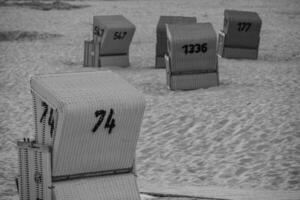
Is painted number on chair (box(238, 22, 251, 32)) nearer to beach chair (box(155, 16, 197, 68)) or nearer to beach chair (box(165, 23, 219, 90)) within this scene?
beach chair (box(155, 16, 197, 68))

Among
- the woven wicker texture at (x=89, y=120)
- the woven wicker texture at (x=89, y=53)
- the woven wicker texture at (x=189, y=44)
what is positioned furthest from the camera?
the woven wicker texture at (x=89, y=53)

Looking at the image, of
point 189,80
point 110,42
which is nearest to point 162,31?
point 110,42

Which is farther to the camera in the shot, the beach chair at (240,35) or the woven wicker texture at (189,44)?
the beach chair at (240,35)

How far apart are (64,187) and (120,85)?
3.81ft

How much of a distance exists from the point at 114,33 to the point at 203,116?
6.73 meters

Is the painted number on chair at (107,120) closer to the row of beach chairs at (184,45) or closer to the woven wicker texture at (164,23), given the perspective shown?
the row of beach chairs at (184,45)

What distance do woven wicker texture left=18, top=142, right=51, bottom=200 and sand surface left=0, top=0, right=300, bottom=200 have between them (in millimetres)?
1322

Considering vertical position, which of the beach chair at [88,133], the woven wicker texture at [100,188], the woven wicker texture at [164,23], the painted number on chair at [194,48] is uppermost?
the beach chair at [88,133]

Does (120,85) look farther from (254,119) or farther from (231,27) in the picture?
→ (231,27)

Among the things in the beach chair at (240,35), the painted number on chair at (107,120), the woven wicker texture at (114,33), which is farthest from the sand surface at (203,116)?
the painted number on chair at (107,120)

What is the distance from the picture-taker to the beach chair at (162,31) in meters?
18.8

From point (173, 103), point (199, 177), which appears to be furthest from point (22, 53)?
point (199, 177)

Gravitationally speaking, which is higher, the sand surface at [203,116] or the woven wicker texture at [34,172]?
the woven wicker texture at [34,172]

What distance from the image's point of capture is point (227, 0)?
147 ft
